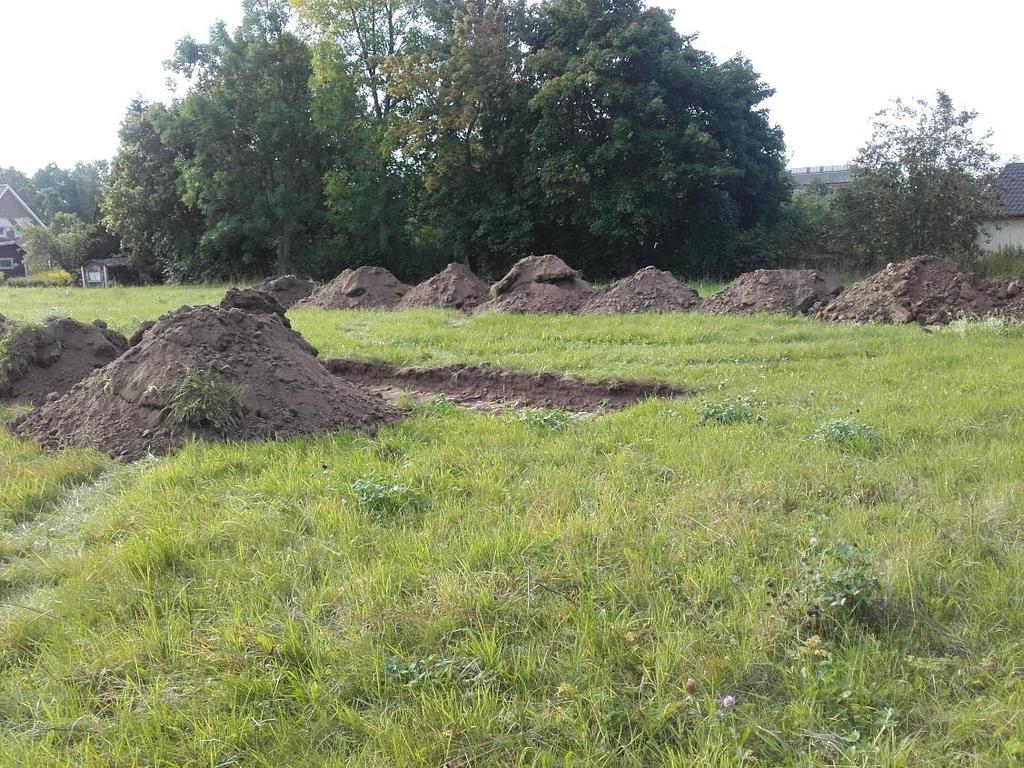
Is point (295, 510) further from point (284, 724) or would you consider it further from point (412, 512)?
point (284, 724)

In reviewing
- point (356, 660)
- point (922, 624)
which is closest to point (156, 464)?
point (356, 660)

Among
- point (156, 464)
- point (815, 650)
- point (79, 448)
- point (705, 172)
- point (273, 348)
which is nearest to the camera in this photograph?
point (815, 650)

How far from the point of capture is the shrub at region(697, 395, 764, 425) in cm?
594

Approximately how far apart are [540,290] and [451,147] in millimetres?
15834

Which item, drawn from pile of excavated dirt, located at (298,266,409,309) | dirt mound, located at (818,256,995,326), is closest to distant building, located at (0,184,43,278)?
pile of excavated dirt, located at (298,266,409,309)

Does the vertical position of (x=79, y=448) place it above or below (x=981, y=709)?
above

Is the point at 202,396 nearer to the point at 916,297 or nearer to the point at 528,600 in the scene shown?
the point at 528,600

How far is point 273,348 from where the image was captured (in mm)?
6785

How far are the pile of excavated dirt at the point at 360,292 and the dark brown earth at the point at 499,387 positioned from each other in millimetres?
10500

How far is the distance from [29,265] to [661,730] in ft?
191

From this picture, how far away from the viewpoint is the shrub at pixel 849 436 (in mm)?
5008

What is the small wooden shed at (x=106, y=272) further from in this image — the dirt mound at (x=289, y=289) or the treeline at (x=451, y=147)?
the dirt mound at (x=289, y=289)

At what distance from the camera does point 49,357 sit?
8.14m

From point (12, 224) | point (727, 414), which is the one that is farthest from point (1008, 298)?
point (12, 224)
